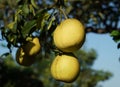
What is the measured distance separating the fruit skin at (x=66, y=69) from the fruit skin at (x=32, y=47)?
0.20 meters

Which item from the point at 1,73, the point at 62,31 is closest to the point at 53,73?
the point at 62,31

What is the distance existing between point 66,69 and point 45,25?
341 mm

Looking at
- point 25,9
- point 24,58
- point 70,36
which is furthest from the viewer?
point 25,9

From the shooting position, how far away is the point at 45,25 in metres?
2.33

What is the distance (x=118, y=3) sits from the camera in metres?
9.09

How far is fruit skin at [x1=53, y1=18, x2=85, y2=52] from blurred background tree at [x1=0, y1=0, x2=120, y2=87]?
12 centimetres

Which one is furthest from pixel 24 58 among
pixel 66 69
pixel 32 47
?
pixel 66 69

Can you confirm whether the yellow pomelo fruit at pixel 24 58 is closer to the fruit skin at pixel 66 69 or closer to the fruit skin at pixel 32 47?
the fruit skin at pixel 32 47

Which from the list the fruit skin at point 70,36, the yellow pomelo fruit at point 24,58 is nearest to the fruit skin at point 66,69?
the fruit skin at point 70,36

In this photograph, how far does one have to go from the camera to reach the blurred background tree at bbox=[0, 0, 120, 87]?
7.59 ft

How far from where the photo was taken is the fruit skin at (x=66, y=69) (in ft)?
6.84

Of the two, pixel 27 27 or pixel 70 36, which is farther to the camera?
pixel 27 27

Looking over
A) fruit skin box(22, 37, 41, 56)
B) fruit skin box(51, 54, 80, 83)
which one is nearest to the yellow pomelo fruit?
fruit skin box(22, 37, 41, 56)

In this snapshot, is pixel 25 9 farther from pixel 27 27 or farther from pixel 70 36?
pixel 70 36
